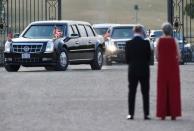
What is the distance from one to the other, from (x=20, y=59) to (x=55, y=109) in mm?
13057

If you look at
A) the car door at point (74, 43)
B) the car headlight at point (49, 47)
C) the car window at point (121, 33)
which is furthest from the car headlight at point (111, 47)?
the car headlight at point (49, 47)

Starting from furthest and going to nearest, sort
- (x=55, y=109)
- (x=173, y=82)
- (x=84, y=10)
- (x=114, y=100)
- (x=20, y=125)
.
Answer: (x=84, y=10), (x=114, y=100), (x=55, y=109), (x=173, y=82), (x=20, y=125)

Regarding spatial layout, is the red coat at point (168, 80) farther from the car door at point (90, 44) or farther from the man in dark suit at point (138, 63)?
the car door at point (90, 44)

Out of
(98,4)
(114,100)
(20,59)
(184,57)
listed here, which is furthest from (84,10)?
(114,100)

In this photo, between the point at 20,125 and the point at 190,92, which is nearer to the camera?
the point at 20,125

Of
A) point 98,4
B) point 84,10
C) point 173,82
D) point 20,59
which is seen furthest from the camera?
point 98,4

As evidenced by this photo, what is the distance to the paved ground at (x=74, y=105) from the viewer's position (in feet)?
49.1

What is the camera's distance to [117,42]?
39969 millimetres

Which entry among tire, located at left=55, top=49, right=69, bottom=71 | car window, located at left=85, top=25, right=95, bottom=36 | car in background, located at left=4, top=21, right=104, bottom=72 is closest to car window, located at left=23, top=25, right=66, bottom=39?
car in background, located at left=4, top=21, right=104, bottom=72

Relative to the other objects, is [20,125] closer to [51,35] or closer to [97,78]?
[97,78]

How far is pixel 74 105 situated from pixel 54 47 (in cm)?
1215

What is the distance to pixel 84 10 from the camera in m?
174

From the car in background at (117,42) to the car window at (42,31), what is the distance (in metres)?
7.81

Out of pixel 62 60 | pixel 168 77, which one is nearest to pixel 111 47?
pixel 62 60
